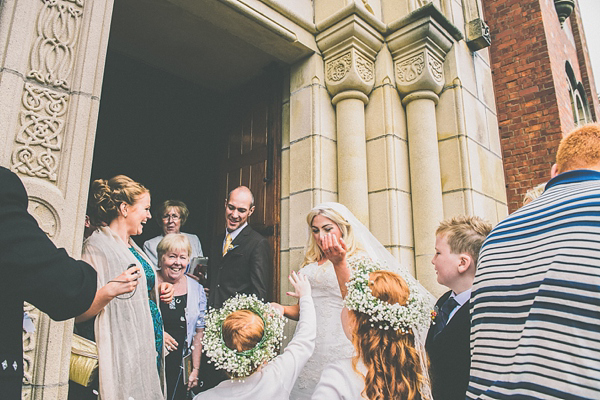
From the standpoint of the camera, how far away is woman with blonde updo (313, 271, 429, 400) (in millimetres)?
1605

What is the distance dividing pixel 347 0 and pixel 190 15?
150 centimetres

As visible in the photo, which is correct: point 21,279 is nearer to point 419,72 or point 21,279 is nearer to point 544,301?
point 544,301

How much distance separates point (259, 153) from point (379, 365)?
9.57 ft

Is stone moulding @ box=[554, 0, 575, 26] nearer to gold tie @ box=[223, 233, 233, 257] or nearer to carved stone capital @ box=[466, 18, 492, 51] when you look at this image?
carved stone capital @ box=[466, 18, 492, 51]

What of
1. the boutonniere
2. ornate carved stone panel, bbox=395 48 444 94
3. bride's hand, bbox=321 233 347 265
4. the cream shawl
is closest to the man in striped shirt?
the boutonniere

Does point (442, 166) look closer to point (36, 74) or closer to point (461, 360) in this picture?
point (461, 360)

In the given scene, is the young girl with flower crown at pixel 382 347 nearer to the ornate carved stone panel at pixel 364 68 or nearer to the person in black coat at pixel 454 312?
the person in black coat at pixel 454 312

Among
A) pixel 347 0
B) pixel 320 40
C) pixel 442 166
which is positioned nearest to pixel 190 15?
pixel 320 40

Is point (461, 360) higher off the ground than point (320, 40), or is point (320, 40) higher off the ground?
point (320, 40)

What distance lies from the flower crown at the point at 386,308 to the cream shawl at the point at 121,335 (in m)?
1.15

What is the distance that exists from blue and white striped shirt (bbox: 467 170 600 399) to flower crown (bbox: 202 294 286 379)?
953 mm

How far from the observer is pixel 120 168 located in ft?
21.1

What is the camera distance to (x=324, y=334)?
2.58 meters

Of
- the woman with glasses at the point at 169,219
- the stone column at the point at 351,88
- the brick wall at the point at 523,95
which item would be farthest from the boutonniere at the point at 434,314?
the brick wall at the point at 523,95
